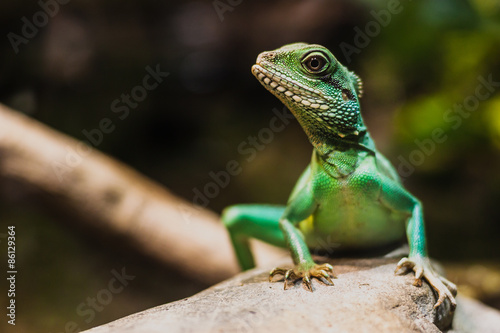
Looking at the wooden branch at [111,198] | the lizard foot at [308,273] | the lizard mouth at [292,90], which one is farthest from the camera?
the wooden branch at [111,198]

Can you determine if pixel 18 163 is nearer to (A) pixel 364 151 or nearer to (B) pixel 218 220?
(B) pixel 218 220

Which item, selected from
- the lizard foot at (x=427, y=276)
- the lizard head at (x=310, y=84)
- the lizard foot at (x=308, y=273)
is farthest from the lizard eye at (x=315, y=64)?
the lizard foot at (x=427, y=276)

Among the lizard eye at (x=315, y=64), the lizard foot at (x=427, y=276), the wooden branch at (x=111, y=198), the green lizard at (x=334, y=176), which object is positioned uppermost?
the lizard eye at (x=315, y=64)

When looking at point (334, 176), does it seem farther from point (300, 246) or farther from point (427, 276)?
point (427, 276)

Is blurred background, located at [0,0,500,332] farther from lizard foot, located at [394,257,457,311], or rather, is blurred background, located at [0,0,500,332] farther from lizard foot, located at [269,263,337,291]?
lizard foot, located at [269,263,337,291]

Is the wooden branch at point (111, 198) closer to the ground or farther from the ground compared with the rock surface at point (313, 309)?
closer to the ground

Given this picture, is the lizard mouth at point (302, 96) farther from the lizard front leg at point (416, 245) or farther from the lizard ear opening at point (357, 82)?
the lizard front leg at point (416, 245)

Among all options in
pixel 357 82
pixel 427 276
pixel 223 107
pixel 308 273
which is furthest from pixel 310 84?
pixel 223 107

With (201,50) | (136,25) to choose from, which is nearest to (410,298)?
(201,50)
